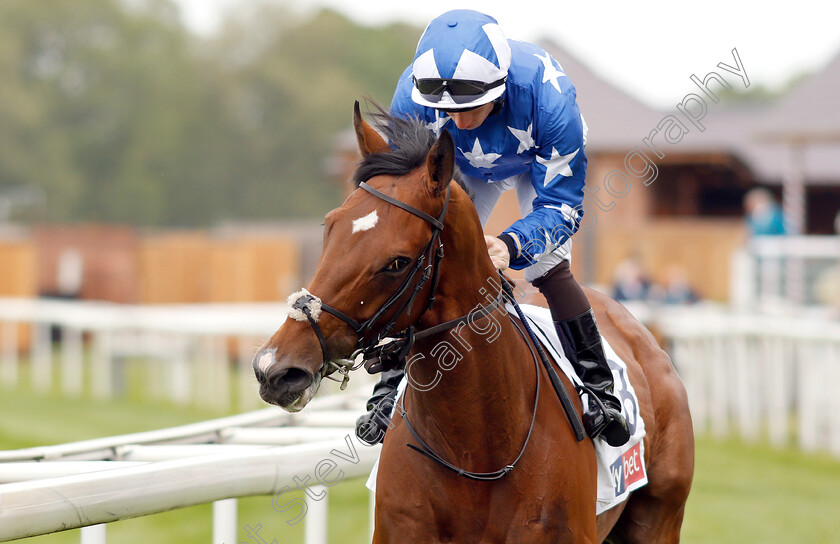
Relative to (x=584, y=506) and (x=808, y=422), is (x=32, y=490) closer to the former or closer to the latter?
(x=584, y=506)

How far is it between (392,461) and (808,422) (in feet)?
23.9

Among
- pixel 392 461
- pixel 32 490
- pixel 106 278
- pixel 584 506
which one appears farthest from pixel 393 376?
pixel 106 278

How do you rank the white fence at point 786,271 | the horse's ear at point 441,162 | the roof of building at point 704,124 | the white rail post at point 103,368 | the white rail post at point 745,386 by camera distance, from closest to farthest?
1. the horse's ear at point 441,162
2. the white rail post at point 745,386
3. the white fence at point 786,271
4. the white rail post at point 103,368
5. the roof of building at point 704,124

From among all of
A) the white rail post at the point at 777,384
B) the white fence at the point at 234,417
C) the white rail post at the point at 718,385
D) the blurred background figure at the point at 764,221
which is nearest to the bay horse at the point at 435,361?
the white fence at the point at 234,417

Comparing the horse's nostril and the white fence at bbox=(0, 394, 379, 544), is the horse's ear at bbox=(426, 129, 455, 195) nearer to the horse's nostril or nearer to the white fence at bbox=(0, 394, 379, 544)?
the horse's nostril

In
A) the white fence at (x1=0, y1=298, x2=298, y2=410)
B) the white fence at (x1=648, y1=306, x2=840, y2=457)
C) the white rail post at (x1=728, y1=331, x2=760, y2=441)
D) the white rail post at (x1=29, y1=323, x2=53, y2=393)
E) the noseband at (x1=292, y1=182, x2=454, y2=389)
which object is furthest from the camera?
the white rail post at (x1=29, y1=323, x2=53, y2=393)

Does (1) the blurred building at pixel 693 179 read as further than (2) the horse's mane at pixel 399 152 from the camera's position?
Yes

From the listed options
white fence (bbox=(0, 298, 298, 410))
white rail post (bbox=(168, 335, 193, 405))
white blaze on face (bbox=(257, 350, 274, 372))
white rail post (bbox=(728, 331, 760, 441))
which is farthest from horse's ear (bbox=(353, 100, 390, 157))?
white rail post (bbox=(168, 335, 193, 405))

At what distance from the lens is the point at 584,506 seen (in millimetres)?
2834

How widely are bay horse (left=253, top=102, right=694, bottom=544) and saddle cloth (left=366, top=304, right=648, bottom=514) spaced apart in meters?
0.13

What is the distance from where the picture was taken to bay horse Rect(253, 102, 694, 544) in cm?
235

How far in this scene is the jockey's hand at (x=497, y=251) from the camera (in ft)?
9.04

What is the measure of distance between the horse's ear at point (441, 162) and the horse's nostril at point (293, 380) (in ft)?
1.90

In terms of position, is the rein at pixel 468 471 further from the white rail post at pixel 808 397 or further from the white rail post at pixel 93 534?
the white rail post at pixel 808 397
